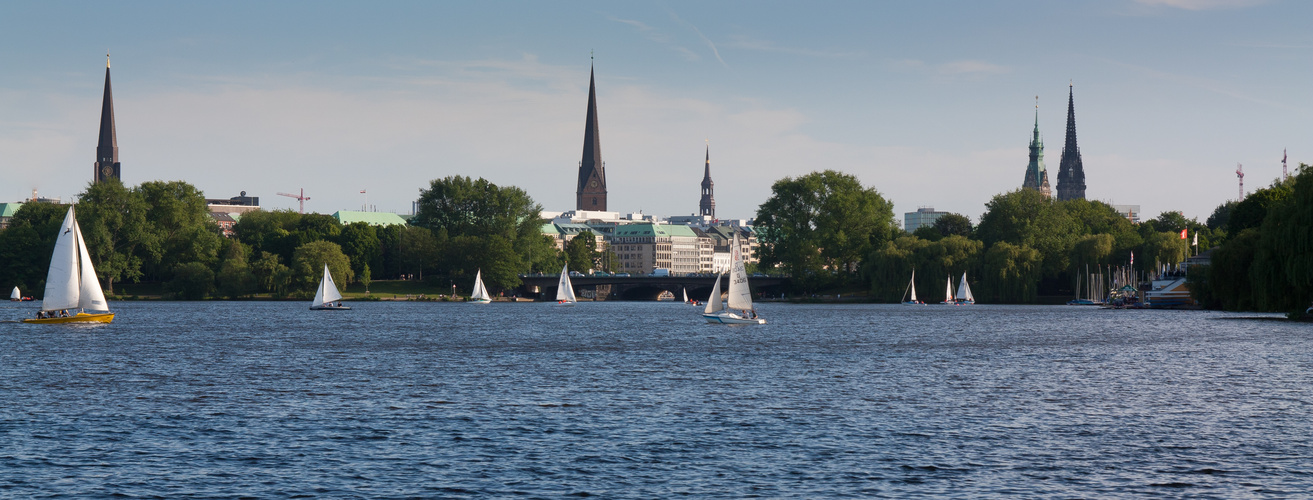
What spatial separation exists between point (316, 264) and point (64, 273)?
91.4 meters

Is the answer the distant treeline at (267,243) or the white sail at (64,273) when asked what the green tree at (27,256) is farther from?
the white sail at (64,273)

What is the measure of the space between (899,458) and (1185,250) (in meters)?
121

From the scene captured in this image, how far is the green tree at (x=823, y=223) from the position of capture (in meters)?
172

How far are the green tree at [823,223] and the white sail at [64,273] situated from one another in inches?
4096

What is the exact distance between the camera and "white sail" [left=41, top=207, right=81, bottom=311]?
7850 cm

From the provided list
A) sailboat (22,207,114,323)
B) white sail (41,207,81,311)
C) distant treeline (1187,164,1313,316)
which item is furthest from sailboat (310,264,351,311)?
distant treeline (1187,164,1313,316)

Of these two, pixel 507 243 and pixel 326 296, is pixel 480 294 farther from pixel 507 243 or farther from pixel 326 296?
pixel 326 296

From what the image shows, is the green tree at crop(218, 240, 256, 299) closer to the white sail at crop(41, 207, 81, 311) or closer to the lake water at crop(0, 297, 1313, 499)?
the white sail at crop(41, 207, 81, 311)

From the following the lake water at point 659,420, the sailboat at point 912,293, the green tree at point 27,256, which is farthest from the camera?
the green tree at point 27,256

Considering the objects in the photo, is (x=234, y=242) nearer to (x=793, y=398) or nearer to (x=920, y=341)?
(x=920, y=341)

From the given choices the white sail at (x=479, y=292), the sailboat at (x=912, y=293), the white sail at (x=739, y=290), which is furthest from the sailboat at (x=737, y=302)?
the white sail at (x=479, y=292)

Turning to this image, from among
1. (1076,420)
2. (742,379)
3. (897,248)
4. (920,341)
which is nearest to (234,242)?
(897,248)

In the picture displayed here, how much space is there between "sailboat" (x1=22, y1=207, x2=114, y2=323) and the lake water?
11552mm

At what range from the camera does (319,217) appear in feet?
643
